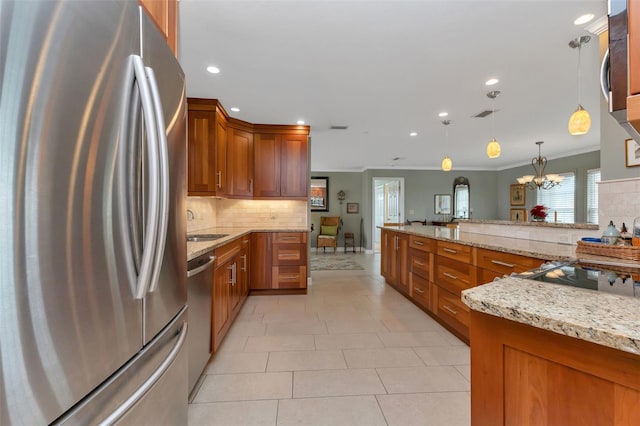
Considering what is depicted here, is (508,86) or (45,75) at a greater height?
(508,86)

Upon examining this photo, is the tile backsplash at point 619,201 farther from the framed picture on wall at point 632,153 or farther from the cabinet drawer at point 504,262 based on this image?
the cabinet drawer at point 504,262

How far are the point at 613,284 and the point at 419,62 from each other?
2184mm

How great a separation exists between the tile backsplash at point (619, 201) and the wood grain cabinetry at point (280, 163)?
309cm

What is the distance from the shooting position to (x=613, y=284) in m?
0.90

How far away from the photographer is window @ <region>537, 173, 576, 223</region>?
21.1 feet

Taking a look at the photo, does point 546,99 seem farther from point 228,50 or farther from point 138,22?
point 138,22

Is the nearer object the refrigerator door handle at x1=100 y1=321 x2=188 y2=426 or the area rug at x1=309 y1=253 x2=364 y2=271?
the refrigerator door handle at x1=100 y1=321 x2=188 y2=426

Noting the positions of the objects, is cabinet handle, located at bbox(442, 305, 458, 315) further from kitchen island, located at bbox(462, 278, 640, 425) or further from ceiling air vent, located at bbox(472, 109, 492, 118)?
ceiling air vent, located at bbox(472, 109, 492, 118)

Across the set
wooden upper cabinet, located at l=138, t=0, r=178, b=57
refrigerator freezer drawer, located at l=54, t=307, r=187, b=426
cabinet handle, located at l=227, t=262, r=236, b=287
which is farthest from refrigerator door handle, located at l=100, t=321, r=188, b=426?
cabinet handle, located at l=227, t=262, r=236, b=287

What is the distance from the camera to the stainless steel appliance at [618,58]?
2.06 feet

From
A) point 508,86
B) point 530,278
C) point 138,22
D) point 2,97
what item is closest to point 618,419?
point 530,278

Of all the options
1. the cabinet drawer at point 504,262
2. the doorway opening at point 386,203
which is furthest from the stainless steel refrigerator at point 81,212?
the doorway opening at point 386,203

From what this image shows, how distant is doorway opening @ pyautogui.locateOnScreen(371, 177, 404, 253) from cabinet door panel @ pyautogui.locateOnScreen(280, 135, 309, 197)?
14.2 ft

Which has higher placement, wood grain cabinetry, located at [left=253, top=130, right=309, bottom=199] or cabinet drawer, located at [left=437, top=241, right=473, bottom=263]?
wood grain cabinetry, located at [left=253, top=130, right=309, bottom=199]
